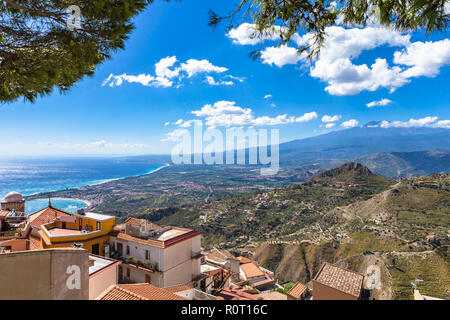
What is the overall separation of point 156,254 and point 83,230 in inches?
149

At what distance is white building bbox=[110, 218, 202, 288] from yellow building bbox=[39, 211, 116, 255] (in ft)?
1.80

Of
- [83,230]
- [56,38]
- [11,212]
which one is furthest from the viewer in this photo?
[11,212]

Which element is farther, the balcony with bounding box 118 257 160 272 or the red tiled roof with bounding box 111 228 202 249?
the red tiled roof with bounding box 111 228 202 249

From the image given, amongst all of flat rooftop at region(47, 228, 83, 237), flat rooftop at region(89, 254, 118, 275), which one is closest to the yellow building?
flat rooftop at region(47, 228, 83, 237)

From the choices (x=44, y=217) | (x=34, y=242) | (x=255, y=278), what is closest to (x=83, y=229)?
(x=34, y=242)

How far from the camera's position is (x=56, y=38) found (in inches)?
147

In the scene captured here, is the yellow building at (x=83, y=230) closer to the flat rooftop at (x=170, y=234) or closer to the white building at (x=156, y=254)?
the white building at (x=156, y=254)

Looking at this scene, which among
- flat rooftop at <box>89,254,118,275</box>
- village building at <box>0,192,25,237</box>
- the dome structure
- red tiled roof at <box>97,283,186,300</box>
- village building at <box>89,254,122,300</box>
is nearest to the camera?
red tiled roof at <box>97,283,186,300</box>

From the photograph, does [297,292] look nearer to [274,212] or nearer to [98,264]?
[98,264]

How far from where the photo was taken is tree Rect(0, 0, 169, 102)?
3527mm

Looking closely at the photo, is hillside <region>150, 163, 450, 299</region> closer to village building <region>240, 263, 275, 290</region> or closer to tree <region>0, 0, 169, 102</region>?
village building <region>240, 263, 275, 290</region>

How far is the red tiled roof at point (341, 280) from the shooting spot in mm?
7648
